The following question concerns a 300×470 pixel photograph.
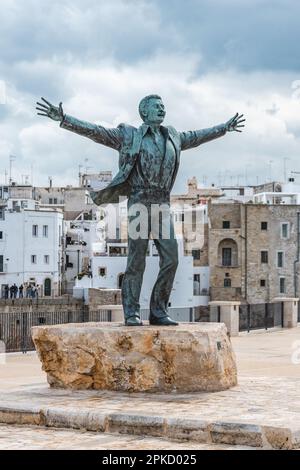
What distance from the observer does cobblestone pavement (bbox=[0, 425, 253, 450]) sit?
8.02 m

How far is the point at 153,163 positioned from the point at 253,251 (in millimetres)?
65415

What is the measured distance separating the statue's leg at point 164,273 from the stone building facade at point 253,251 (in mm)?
63532

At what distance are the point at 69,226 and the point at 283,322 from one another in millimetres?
53946

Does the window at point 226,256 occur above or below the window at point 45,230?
below

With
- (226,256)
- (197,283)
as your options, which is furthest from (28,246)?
(226,256)

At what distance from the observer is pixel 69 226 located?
268ft

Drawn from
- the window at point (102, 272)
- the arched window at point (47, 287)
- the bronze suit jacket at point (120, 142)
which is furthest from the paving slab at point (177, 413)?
the arched window at point (47, 287)

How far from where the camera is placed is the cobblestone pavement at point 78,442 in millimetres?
8016

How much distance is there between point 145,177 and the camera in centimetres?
1105

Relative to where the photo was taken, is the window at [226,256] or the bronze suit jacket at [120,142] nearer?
the bronze suit jacket at [120,142]

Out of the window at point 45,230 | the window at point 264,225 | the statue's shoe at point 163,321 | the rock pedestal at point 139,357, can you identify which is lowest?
the rock pedestal at point 139,357

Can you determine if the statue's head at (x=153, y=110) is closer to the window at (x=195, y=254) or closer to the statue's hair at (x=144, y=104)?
the statue's hair at (x=144, y=104)

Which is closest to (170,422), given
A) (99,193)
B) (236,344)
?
(99,193)
